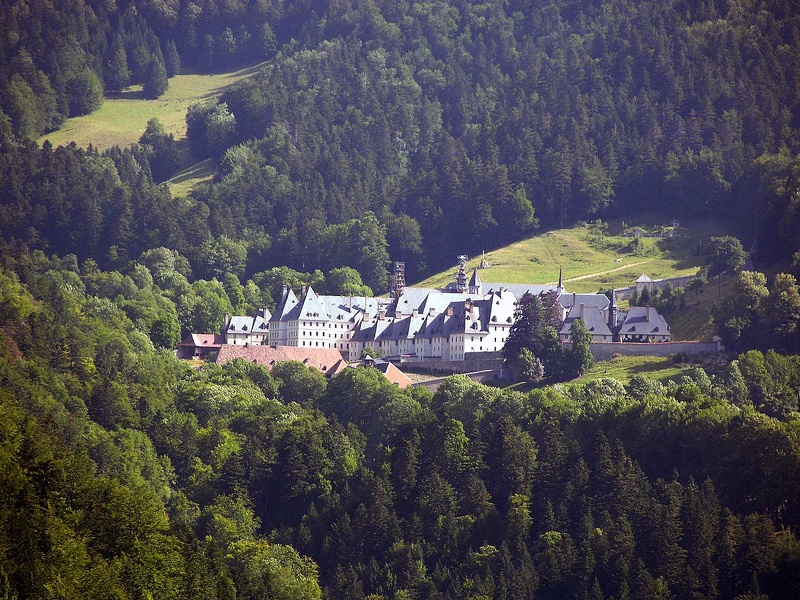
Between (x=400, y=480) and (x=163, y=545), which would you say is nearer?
(x=163, y=545)

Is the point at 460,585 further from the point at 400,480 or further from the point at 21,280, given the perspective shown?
the point at 21,280

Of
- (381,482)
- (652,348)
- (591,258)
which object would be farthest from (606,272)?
(381,482)

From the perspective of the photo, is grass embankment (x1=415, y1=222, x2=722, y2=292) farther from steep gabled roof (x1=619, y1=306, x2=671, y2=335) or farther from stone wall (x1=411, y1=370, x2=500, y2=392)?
stone wall (x1=411, y1=370, x2=500, y2=392)

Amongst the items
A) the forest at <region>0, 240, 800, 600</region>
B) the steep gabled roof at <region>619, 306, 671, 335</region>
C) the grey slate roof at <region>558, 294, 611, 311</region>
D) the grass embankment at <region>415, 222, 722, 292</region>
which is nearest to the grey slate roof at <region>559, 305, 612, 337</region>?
the steep gabled roof at <region>619, 306, 671, 335</region>

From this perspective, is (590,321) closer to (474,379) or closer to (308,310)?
(474,379)

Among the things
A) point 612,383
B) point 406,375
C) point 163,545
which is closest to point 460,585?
point 163,545

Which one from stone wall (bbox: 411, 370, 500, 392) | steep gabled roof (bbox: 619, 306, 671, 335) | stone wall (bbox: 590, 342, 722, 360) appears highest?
steep gabled roof (bbox: 619, 306, 671, 335)
